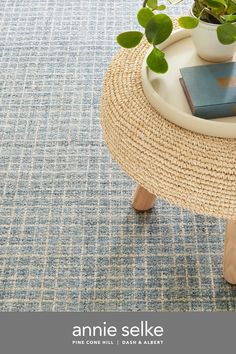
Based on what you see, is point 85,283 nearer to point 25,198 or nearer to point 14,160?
point 25,198

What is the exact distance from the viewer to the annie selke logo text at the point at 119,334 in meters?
1.11

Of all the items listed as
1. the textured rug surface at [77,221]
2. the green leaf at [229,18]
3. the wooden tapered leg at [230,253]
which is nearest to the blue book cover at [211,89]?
the green leaf at [229,18]

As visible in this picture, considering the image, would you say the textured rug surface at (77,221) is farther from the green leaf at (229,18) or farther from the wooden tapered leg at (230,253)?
the green leaf at (229,18)

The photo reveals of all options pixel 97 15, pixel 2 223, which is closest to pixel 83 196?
pixel 2 223

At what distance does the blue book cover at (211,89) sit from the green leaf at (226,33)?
0.29 ft

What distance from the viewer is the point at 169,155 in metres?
0.94

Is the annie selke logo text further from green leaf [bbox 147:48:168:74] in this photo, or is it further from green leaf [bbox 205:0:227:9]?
green leaf [bbox 205:0:227:9]

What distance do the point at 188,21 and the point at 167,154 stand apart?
0.25 meters

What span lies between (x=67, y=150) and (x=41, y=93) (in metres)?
0.27

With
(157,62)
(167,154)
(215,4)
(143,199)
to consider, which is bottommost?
(143,199)

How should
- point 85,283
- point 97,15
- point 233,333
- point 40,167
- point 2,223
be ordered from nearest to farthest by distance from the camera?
1. point 233,333
2. point 85,283
3. point 2,223
4. point 40,167
5. point 97,15

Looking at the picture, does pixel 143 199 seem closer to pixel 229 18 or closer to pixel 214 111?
pixel 214 111

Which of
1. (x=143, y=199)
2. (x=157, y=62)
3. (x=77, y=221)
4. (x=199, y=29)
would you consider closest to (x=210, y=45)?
(x=199, y=29)

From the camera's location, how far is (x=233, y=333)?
1.11 metres
